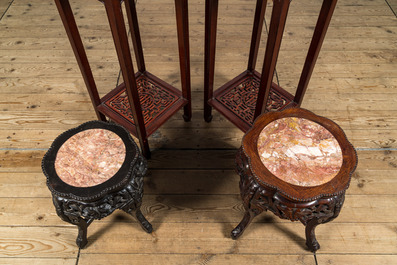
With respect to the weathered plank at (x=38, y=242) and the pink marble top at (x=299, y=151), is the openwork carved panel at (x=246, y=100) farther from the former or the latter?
the weathered plank at (x=38, y=242)

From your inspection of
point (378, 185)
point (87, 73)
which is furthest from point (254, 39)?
point (378, 185)

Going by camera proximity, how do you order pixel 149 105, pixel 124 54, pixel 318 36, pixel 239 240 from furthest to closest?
pixel 149 105 → pixel 239 240 → pixel 318 36 → pixel 124 54

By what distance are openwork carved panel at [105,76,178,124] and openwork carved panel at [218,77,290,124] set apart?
31cm

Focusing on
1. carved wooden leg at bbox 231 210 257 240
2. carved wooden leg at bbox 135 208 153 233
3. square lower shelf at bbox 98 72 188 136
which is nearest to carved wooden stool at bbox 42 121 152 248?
carved wooden leg at bbox 135 208 153 233

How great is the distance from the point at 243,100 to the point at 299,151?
661mm

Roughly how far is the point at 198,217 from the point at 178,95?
700mm

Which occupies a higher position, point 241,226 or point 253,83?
point 253,83

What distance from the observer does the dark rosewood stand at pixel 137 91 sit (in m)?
1.39

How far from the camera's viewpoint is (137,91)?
4.78ft

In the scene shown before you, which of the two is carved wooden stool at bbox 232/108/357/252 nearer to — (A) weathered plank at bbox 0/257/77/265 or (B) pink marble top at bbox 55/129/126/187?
(B) pink marble top at bbox 55/129/126/187

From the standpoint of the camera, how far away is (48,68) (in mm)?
2344

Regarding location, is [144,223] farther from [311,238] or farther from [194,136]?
[311,238]

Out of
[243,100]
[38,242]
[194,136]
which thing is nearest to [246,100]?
[243,100]

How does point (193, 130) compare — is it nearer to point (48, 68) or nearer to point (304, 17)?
point (48, 68)
